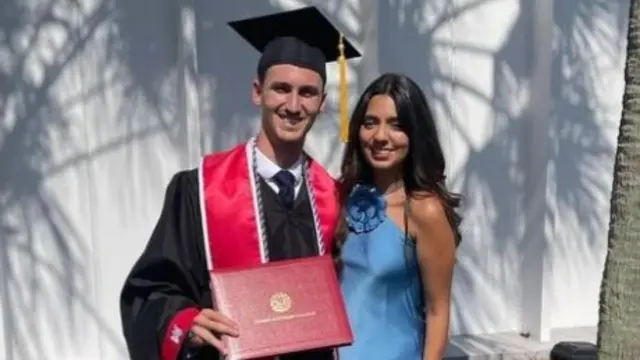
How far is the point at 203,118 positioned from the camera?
5.23 m

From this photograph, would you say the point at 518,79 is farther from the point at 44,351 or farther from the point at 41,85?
the point at 44,351

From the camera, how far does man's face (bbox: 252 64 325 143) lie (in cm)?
247

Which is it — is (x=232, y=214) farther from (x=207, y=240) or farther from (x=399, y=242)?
(x=399, y=242)

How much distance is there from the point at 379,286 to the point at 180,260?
562mm

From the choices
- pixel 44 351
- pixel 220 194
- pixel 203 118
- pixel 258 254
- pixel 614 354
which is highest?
pixel 203 118

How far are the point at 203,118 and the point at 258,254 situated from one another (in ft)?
8.97

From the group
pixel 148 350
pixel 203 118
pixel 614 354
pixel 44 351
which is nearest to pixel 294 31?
pixel 148 350

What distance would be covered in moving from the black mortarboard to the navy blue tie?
28 cm

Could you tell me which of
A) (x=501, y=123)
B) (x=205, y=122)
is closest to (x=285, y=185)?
(x=205, y=122)

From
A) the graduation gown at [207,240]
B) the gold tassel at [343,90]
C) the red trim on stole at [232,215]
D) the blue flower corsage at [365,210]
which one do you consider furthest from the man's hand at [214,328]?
the gold tassel at [343,90]

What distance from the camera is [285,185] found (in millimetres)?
2643

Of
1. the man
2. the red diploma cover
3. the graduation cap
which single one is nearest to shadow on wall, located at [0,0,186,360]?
the graduation cap

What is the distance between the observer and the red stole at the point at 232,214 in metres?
2.59

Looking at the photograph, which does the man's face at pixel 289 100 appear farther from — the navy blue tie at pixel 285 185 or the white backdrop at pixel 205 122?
the white backdrop at pixel 205 122
